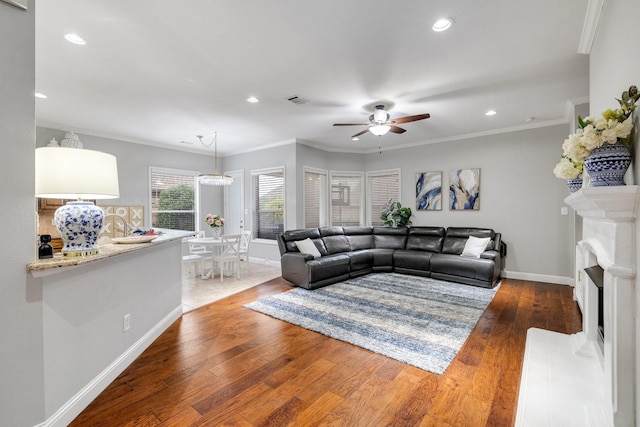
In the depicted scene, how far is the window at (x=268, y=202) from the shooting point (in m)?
6.41

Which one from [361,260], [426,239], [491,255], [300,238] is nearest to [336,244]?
[361,260]

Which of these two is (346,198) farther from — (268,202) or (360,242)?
(268,202)

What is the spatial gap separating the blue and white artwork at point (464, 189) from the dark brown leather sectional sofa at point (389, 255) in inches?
20.4

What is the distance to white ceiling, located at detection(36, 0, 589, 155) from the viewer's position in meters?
2.13

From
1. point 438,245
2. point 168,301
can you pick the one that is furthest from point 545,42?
point 168,301

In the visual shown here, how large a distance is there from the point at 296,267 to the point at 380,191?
10.6ft

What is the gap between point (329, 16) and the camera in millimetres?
2178

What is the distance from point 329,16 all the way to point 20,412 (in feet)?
10.1

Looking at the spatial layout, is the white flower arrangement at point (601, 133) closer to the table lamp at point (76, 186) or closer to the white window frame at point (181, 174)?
A: the table lamp at point (76, 186)

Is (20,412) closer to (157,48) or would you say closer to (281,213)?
(157,48)

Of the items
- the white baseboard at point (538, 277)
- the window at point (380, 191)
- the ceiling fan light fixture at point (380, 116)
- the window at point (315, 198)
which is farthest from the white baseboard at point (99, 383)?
the white baseboard at point (538, 277)

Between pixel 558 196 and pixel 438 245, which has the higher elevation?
pixel 558 196

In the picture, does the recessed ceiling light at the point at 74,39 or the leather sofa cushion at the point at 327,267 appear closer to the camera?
the recessed ceiling light at the point at 74,39

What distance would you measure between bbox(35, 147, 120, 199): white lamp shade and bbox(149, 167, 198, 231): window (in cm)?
497
